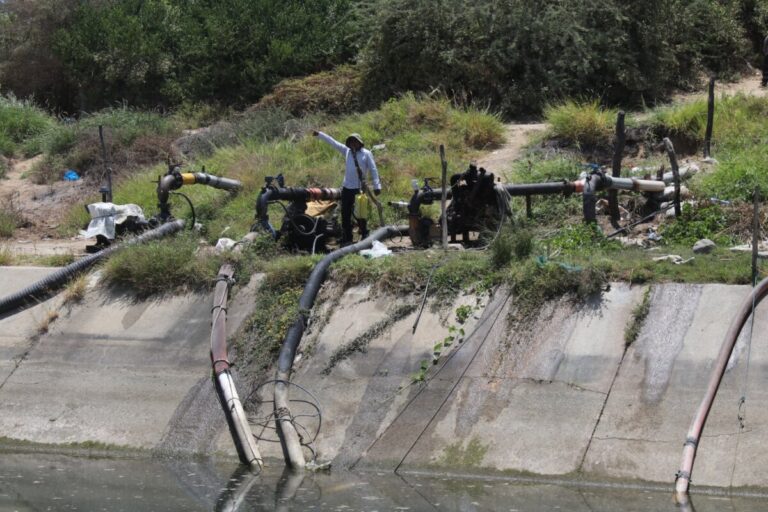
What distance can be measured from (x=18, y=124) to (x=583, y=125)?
14.6 m

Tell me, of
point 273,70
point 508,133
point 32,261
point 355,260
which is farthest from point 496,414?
point 273,70

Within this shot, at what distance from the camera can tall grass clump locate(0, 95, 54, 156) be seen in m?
28.1

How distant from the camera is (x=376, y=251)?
52.0 feet

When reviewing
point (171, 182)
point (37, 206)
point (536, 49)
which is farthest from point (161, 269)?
point (536, 49)

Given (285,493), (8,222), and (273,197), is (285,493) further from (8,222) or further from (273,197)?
(8,222)

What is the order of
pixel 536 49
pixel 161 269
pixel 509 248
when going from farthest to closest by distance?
pixel 536 49, pixel 161 269, pixel 509 248

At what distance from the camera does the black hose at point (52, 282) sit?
54.1 feet

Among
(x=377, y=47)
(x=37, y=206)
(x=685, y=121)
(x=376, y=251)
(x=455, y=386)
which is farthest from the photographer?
(x=377, y=47)

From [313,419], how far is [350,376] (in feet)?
2.40

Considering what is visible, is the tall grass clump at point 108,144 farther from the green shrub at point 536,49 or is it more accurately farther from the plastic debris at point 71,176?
the green shrub at point 536,49

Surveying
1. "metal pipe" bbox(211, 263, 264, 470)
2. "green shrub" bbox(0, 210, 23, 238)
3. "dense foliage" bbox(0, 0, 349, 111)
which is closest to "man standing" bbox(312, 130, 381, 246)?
A: "metal pipe" bbox(211, 263, 264, 470)

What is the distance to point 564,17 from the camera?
2459 cm

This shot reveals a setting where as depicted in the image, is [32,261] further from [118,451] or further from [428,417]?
[428,417]

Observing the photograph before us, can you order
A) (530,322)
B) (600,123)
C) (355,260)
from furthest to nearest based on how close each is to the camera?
(600,123) → (355,260) → (530,322)
